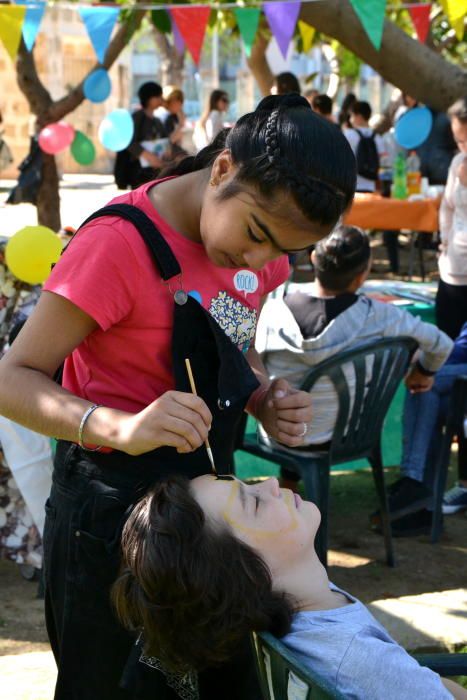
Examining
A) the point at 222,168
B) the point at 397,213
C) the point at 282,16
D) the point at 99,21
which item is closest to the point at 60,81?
the point at 397,213

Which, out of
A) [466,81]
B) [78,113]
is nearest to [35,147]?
[466,81]

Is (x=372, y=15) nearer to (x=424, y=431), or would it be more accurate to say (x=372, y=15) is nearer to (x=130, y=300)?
(x=424, y=431)

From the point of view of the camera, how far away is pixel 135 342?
185 cm

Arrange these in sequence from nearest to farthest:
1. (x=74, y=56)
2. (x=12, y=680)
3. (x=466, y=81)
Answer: (x=12, y=680)
(x=466, y=81)
(x=74, y=56)

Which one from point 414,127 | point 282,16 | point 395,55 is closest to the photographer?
point 395,55

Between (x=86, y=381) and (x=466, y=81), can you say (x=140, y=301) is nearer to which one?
(x=86, y=381)

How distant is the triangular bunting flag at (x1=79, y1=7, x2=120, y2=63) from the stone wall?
655 inches

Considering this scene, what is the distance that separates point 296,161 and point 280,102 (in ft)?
0.53

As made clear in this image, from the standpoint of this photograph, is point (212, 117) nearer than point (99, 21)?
No

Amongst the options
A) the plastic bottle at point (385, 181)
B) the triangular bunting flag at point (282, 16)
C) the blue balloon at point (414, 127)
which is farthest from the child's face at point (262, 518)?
the plastic bottle at point (385, 181)

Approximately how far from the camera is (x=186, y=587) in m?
1.71

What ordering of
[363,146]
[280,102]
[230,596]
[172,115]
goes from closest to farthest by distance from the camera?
[230,596] → [280,102] → [363,146] → [172,115]

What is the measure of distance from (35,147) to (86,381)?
740 centimetres

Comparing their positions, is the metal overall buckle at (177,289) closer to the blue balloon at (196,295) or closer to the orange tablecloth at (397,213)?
the blue balloon at (196,295)
